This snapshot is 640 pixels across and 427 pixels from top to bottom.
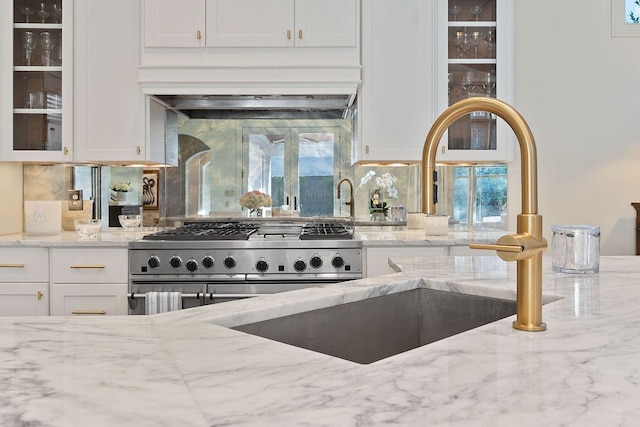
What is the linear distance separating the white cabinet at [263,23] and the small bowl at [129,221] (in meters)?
1.10

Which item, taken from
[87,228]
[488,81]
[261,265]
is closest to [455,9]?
[488,81]

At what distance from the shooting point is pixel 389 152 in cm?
314

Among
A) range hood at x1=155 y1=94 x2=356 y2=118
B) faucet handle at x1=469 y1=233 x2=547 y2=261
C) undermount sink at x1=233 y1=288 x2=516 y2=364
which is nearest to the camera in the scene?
faucet handle at x1=469 y1=233 x2=547 y2=261

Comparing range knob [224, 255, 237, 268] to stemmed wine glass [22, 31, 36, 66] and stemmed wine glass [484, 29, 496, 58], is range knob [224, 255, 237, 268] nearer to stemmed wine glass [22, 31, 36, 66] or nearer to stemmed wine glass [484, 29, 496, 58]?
stemmed wine glass [22, 31, 36, 66]

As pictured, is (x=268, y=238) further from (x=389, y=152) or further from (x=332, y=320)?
(x=332, y=320)

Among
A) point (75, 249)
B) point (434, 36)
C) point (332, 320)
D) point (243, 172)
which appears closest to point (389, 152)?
point (434, 36)

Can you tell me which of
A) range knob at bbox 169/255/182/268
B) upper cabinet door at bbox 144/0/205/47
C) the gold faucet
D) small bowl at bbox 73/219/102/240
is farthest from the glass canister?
small bowl at bbox 73/219/102/240

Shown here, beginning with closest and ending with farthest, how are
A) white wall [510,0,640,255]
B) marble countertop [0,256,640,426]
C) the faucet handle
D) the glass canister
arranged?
1. marble countertop [0,256,640,426]
2. the faucet handle
3. the glass canister
4. white wall [510,0,640,255]

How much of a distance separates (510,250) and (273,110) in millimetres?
2870

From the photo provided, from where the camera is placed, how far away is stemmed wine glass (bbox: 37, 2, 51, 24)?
10.5ft

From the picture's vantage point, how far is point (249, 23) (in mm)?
3107

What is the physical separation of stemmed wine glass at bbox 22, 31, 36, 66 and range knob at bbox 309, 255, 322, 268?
2.07m

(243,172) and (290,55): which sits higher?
(290,55)

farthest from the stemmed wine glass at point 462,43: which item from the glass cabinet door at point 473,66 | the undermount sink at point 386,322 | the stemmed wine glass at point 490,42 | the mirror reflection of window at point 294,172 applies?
the undermount sink at point 386,322
